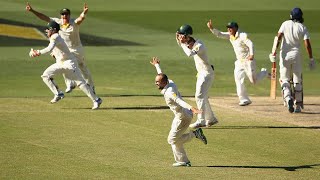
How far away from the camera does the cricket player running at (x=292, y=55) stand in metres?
23.5

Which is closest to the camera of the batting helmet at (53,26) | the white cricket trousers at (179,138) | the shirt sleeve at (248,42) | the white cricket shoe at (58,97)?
the white cricket trousers at (179,138)

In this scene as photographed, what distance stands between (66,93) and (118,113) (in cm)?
347

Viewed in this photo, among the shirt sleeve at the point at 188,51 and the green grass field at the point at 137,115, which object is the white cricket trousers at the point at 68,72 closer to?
the green grass field at the point at 137,115

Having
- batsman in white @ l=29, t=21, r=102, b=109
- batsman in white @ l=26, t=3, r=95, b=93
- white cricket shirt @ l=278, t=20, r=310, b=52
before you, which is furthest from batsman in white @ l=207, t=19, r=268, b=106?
batsman in white @ l=26, t=3, r=95, b=93

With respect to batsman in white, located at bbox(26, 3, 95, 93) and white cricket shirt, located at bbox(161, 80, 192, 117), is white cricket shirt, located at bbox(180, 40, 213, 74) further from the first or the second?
batsman in white, located at bbox(26, 3, 95, 93)

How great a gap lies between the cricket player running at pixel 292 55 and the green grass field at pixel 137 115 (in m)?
0.41

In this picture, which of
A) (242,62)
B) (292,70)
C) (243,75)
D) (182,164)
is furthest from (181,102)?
(242,62)

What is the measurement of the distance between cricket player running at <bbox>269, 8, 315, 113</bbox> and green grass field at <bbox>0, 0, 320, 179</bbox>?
16.2 inches

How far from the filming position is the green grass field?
17359 millimetres

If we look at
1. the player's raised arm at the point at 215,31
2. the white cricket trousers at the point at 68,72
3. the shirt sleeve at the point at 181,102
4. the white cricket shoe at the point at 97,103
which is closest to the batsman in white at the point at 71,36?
the white cricket trousers at the point at 68,72

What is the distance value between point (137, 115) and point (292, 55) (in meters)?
3.62

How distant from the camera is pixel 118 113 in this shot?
23.3m

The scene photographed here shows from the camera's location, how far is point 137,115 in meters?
23.1

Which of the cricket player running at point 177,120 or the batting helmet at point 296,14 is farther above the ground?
the batting helmet at point 296,14
